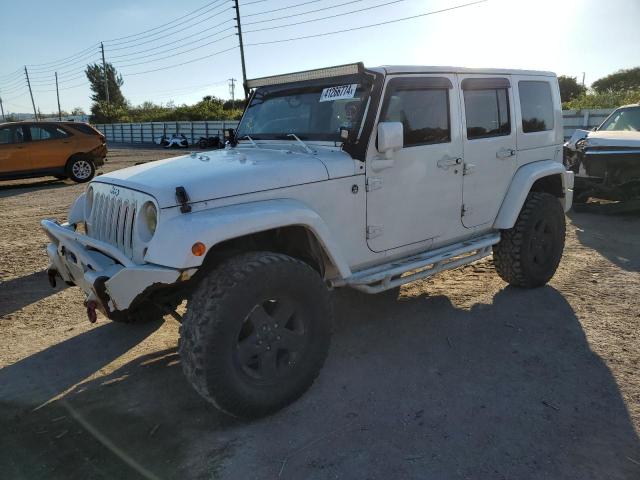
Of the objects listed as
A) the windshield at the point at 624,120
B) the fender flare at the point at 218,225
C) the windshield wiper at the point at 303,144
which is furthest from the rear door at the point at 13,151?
the windshield at the point at 624,120

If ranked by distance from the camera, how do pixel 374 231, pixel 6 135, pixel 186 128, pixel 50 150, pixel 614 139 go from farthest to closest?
1. pixel 186 128
2. pixel 50 150
3. pixel 6 135
4. pixel 614 139
5. pixel 374 231

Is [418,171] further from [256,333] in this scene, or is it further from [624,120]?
[624,120]

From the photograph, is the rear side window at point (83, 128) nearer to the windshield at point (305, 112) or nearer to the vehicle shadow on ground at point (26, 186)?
the vehicle shadow on ground at point (26, 186)

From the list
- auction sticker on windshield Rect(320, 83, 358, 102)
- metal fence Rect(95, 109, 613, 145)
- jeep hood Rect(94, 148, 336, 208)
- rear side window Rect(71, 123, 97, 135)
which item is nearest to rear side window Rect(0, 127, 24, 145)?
rear side window Rect(71, 123, 97, 135)

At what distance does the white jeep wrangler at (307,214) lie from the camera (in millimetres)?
2721

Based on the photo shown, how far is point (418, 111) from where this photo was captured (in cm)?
380

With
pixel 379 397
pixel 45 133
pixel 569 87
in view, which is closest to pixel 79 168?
pixel 45 133

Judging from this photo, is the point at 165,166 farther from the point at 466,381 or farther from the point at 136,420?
the point at 466,381

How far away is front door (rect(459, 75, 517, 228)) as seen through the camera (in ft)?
13.7

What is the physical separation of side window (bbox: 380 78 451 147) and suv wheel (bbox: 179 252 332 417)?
1.36 metres

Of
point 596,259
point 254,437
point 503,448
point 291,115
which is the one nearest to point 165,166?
point 291,115

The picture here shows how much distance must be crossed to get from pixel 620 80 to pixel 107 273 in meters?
47.3

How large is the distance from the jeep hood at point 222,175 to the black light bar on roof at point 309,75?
2.07 feet

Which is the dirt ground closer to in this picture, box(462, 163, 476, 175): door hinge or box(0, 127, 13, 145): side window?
box(462, 163, 476, 175): door hinge
